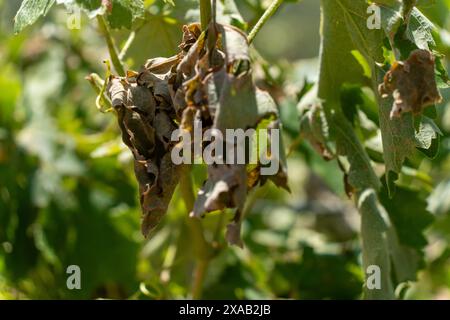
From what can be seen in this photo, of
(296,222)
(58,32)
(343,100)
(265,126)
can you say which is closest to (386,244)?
(343,100)

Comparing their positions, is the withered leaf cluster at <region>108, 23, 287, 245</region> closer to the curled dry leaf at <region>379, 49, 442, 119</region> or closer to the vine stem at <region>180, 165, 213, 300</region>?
the curled dry leaf at <region>379, 49, 442, 119</region>

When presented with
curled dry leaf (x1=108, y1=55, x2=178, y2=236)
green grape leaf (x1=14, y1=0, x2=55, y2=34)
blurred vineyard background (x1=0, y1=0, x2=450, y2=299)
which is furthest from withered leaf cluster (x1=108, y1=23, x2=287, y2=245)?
blurred vineyard background (x1=0, y1=0, x2=450, y2=299)

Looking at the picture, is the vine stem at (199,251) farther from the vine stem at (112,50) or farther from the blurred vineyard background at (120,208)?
the vine stem at (112,50)

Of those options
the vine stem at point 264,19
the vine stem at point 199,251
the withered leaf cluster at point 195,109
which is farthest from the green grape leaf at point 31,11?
the vine stem at point 199,251

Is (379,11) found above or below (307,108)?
above

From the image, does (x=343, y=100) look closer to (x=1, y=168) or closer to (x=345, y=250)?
(x=345, y=250)
